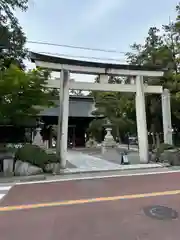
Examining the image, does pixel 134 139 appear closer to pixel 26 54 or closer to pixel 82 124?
pixel 82 124

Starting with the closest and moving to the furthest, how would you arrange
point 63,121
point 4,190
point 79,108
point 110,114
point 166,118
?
point 4,190, point 63,121, point 166,118, point 110,114, point 79,108

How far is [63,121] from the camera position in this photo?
1248cm

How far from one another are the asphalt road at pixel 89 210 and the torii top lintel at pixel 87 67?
20.4 feet

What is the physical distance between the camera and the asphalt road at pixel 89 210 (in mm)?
4351

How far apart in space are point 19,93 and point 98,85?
456 centimetres

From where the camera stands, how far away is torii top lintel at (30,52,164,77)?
12164 millimetres

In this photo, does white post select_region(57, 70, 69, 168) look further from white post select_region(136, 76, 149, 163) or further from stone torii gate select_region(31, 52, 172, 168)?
white post select_region(136, 76, 149, 163)

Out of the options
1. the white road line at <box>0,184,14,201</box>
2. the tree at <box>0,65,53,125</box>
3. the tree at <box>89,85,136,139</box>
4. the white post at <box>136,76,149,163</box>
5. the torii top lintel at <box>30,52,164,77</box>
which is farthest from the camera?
the tree at <box>89,85,136,139</box>

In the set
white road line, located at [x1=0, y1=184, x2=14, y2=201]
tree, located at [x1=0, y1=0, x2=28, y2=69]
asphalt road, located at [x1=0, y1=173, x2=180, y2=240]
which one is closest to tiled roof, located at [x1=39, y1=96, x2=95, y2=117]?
tree, located at [x1=0, y1=0, x2=28, y2=69]

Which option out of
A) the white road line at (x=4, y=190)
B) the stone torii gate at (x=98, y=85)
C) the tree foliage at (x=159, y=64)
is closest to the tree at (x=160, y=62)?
the tree foliage at (x=159, y=64)

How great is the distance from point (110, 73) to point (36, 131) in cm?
955

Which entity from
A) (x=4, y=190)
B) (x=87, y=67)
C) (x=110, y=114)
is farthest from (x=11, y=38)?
(x=110, y=114)

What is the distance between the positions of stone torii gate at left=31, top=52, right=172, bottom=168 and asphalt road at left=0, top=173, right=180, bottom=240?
413cm

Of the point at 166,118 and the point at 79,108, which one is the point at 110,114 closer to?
the point at 79,108
